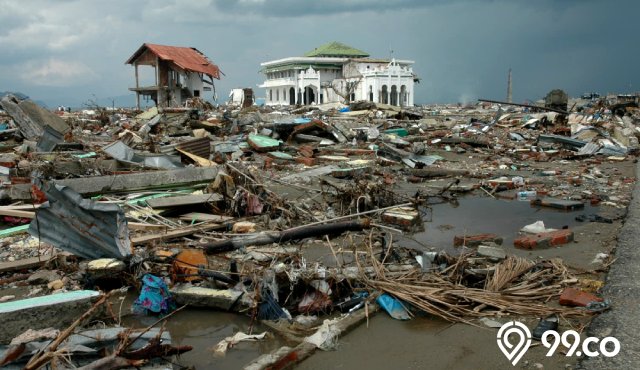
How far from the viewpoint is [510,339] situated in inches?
129

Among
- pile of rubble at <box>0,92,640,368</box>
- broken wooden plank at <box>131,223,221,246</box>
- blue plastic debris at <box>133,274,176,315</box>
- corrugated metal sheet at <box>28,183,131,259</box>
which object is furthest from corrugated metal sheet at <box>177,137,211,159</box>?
blue plastic debris at <box>133,274,176,315</box>

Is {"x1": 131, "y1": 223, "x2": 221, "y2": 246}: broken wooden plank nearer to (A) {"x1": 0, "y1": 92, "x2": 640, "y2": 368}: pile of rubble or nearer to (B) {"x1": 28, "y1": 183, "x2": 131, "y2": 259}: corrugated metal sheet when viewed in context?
(A) {"x1": 0, "y1": 92, "x2": 640, "y2": 368}: pile of rubble

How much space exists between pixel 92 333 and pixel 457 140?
13.0m

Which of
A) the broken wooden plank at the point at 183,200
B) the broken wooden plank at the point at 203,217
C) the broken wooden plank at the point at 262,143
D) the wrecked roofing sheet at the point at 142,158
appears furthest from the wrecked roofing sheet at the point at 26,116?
the broken wooden plank at the point at 203,217

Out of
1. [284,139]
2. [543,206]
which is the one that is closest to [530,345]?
[543,206]

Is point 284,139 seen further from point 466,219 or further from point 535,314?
point 535,314

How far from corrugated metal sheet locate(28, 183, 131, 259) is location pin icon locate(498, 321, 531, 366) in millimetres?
3248

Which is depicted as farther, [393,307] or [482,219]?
[482,219]

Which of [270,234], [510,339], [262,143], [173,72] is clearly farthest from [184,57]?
[510,339]

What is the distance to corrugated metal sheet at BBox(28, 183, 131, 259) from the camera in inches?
174

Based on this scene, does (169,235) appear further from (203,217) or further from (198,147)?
(198,147)

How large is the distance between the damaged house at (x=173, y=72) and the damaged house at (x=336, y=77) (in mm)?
10703

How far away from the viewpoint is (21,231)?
5945 mm

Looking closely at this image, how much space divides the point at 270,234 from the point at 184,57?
90.2 ft
